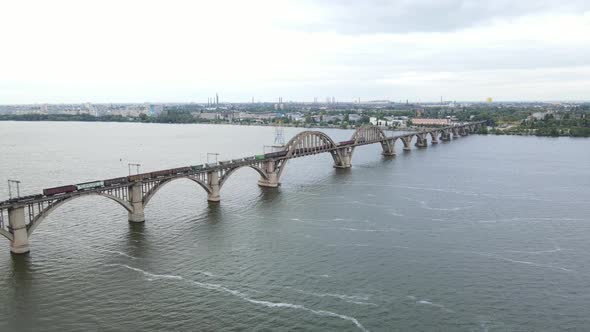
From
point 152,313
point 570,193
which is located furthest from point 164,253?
point 570,193

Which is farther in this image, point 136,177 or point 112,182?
point 136,177

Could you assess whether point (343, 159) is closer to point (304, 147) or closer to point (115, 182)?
point (304, 147)

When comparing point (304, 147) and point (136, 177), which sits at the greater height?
point (304, 147)

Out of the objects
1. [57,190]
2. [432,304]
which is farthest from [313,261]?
[57,190]

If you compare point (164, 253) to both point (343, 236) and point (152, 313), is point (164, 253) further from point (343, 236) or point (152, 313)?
point (343, 236)

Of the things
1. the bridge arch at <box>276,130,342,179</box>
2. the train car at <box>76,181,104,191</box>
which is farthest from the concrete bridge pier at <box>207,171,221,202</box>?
the train car at <box>76,181,104,191</box>

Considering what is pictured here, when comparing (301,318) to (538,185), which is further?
(538,185)

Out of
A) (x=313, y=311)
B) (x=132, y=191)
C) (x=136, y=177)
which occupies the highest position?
(x=136, y=177)
